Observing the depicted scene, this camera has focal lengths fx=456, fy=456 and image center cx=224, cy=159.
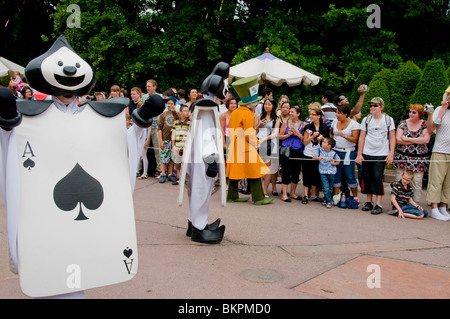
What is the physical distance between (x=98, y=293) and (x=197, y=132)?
2137 millimetres

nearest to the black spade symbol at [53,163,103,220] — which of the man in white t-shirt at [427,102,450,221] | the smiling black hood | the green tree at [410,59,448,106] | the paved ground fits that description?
the smiling black hood

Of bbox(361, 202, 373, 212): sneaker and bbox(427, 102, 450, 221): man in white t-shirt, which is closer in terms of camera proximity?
bbox(427, 102, 450, 221): man in white t-shirt

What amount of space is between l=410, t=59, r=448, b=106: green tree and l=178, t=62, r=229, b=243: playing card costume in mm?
5527

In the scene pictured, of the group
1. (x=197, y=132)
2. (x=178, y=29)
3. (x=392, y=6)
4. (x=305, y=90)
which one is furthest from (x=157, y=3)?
(x=197, y=132)

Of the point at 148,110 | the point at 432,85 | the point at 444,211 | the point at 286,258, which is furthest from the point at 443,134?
the point at 148,110

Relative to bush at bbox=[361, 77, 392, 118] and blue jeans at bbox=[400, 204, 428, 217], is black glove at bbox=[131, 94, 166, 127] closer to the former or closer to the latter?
blue jeans at bbox=[400, 204, 428, 217]

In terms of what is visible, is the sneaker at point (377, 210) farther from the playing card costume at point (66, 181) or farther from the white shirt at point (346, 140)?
the playing card costume at point (66, 181)

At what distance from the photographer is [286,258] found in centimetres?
486

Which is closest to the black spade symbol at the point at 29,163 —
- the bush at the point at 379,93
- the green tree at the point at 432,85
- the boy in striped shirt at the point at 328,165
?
the boy in striped shirt at the point at 328,165

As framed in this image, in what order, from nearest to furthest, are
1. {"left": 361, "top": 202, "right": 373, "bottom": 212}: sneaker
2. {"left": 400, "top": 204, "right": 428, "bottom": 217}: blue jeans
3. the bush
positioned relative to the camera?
{"left": 400, "top": 204, "right": 428, "bottom": 217}: blue jeans < {"left": 361, "top": 202, "right": 373, "bottom": 212}: sneaker < the bush

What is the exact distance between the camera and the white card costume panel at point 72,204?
296cm

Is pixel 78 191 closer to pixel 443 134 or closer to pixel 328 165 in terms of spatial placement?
pixel 328 165

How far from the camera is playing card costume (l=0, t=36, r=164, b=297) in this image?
297 centimetres

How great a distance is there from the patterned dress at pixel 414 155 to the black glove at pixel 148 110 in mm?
4993
